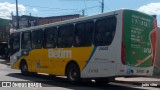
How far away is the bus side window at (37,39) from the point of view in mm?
18609

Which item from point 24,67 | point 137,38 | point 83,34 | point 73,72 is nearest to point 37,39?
point 24,67

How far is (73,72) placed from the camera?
15.7 m

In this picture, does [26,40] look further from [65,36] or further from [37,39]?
[65,36]

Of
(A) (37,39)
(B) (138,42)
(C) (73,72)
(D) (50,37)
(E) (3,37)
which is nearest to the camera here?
(B) (138,42)

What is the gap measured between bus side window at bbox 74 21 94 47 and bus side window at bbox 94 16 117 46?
42cm

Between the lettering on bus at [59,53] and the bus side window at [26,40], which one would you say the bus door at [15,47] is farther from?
the lettering on bus at [59,53]

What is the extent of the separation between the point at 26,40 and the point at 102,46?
316 inches

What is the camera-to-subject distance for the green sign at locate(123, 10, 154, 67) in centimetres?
1294

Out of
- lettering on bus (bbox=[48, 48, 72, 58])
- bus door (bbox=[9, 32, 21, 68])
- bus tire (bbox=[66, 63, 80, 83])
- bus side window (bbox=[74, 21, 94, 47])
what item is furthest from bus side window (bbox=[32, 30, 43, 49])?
bus side window (bbox=[74, 21, 94, 47])

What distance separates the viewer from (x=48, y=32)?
17.8m

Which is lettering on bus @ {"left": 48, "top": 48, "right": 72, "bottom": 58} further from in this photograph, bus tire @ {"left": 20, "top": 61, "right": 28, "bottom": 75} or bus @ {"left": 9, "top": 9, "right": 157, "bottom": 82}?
bus tire @ {"left": 20, "top": 61, "right": 28, "bottom": 75}

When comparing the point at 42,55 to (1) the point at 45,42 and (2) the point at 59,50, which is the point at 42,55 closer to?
(1) the point at 45,42

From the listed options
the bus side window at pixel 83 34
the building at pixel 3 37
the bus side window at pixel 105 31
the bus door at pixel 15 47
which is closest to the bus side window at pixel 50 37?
the bus side window at pixel 83 34

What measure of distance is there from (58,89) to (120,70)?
8.96 ft
